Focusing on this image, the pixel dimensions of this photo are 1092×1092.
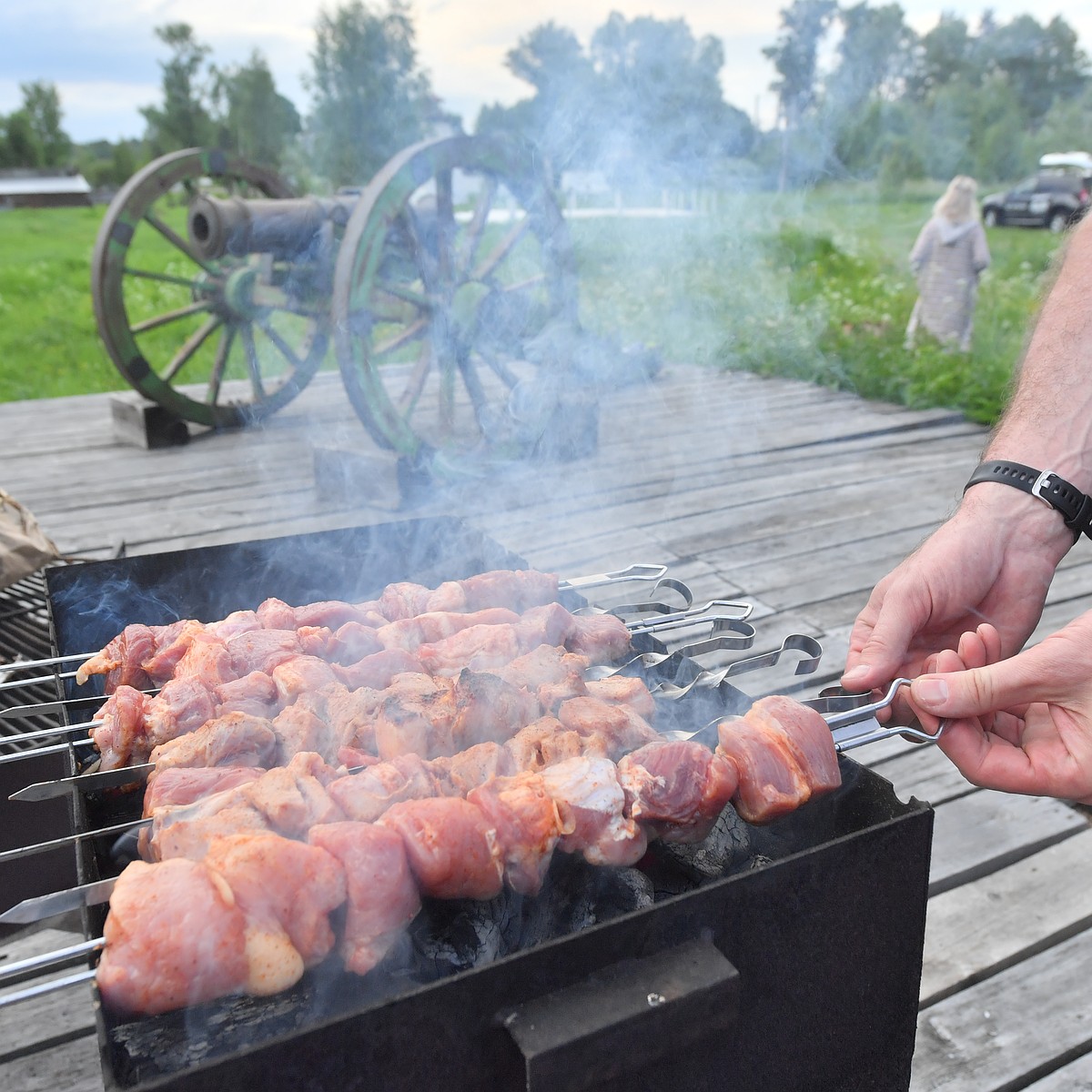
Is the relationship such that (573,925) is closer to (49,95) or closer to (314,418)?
(314,418)

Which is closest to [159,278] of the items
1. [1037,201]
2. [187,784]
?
[187,784]

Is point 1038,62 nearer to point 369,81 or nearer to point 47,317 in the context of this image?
point 369,81

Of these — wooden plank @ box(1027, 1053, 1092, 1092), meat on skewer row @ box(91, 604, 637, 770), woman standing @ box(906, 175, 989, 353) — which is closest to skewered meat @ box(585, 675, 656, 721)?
meat on skewer row @ box(91, 604, 637, 770)

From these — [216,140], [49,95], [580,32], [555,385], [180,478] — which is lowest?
[180,478]

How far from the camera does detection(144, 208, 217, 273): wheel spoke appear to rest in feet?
16.9

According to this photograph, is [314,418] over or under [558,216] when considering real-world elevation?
under


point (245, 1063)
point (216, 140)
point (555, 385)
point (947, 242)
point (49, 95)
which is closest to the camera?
point (245, 1063)

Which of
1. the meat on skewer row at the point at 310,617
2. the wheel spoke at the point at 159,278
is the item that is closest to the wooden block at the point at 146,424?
the wheel spoke at the point at 159,278

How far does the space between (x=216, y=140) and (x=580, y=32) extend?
63.4ft

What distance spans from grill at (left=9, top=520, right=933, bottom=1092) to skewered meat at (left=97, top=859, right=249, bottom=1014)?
0.14 feet

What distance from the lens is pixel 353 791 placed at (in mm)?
1189

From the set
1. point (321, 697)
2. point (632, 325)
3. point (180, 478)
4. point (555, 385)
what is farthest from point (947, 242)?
point (321, 697)

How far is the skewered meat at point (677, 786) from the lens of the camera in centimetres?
121

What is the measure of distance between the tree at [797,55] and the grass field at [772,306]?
123 centimetres
